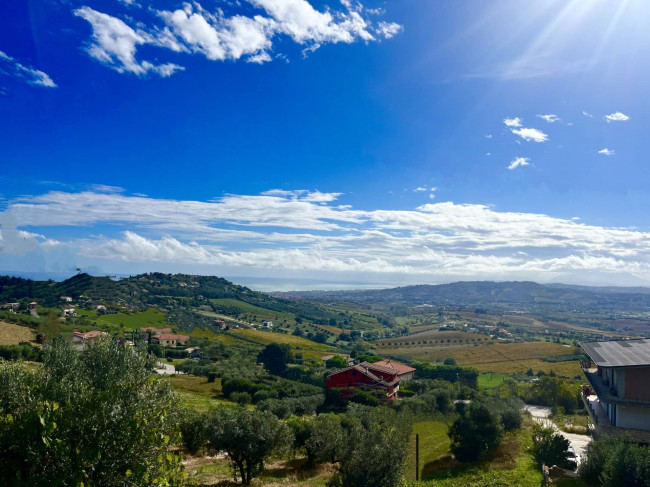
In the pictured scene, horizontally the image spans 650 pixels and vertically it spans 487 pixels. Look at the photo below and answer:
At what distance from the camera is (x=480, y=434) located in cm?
3262

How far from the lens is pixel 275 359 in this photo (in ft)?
292

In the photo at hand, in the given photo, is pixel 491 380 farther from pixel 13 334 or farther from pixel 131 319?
pixel 131 319

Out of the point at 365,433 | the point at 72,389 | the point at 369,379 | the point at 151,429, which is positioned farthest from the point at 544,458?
the point at 369,379

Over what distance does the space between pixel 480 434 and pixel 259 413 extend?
18.9 metres

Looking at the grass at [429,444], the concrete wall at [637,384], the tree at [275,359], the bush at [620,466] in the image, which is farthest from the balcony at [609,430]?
the tree at [275,359]

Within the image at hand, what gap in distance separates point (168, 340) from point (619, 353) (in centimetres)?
10998

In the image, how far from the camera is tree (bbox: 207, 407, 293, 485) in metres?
24.4

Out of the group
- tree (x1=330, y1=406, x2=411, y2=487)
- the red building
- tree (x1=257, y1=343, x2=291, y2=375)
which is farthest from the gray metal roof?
tree (x1=257, y1=343, x2=291, y2=375)

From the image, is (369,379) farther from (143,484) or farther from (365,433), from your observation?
(143,484)

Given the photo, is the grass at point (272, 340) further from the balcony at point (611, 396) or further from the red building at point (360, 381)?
the balcony at point (611, 396)

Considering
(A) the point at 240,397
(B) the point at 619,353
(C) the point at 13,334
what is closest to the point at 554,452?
(B) the point at 619,353

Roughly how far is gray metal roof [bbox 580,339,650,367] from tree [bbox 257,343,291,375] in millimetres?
63701

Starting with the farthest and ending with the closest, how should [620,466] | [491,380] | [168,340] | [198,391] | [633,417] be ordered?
[168,340] < [491,380] < [198,391] < [633,417] < [620,466]

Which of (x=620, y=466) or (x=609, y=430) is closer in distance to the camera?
(x=620, y=466)
